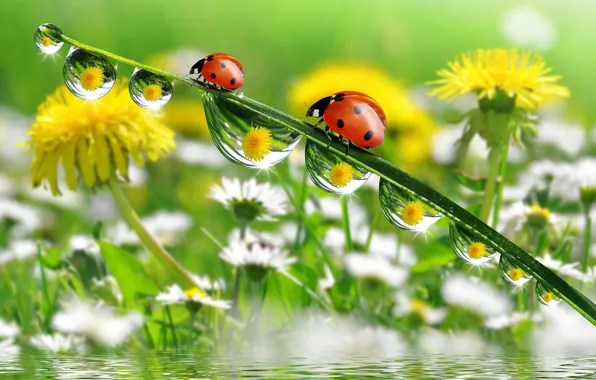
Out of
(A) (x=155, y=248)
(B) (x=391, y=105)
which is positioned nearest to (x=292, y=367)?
(A) (x=155, y=248)

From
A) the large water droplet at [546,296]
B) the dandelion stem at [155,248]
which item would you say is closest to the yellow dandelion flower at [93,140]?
the dandelion stem at [155,248]

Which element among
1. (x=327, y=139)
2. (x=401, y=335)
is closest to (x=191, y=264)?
(x=401, y=335)

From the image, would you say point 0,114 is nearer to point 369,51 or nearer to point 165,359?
point 369,51

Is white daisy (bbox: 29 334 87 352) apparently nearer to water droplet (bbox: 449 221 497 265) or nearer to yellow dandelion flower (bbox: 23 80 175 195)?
yellow dandelion flower (bbox: 23 80 175 195)

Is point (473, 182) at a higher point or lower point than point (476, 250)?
higher

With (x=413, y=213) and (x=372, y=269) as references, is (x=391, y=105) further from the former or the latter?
(x=413, y=213)

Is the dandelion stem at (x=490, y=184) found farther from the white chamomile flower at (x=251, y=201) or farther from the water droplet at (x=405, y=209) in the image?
the water droplet at (x=405, y=209)
